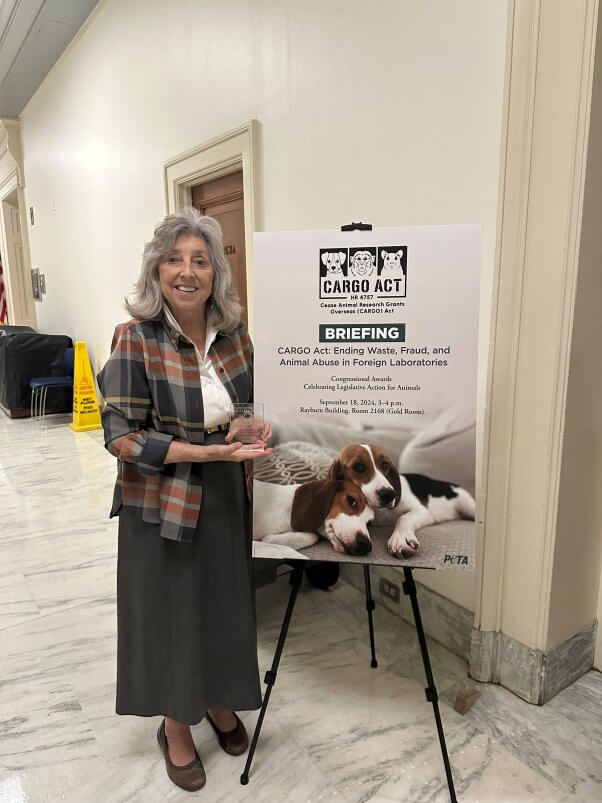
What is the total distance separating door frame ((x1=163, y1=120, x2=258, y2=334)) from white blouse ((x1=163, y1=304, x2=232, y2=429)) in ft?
6.07

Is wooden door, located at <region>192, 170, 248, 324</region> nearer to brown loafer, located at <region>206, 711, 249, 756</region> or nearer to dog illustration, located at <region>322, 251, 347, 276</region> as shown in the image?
dog illustration, located at <region>322, 251, 347, 276</region>

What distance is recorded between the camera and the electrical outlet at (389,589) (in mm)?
2436

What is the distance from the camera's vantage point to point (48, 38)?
18.7 feet

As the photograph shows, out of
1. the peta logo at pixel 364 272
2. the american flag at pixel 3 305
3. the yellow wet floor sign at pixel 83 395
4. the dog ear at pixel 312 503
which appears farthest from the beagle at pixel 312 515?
the american flag at pixel 3 305

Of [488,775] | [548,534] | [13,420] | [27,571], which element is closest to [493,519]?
[548,534]

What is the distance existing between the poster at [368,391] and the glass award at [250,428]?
0.03 metres

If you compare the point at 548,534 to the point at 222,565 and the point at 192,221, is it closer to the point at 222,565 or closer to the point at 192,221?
the point at 222,565

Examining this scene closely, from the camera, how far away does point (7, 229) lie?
937 centimetres

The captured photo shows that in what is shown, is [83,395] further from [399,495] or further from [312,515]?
[399,495]

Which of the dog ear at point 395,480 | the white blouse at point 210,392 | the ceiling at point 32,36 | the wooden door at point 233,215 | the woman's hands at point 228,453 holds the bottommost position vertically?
the dog ear at point 395,480

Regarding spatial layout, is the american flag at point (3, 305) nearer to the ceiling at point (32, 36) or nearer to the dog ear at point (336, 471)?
the ceiling at point (32, 36)

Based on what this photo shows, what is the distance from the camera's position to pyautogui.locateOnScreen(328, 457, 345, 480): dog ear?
150 cm

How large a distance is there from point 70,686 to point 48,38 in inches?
245

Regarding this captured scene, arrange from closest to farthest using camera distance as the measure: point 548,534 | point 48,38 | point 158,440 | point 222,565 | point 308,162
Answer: point 158,440
point 222,565
point 548,534
point 308,162
point 48,38
